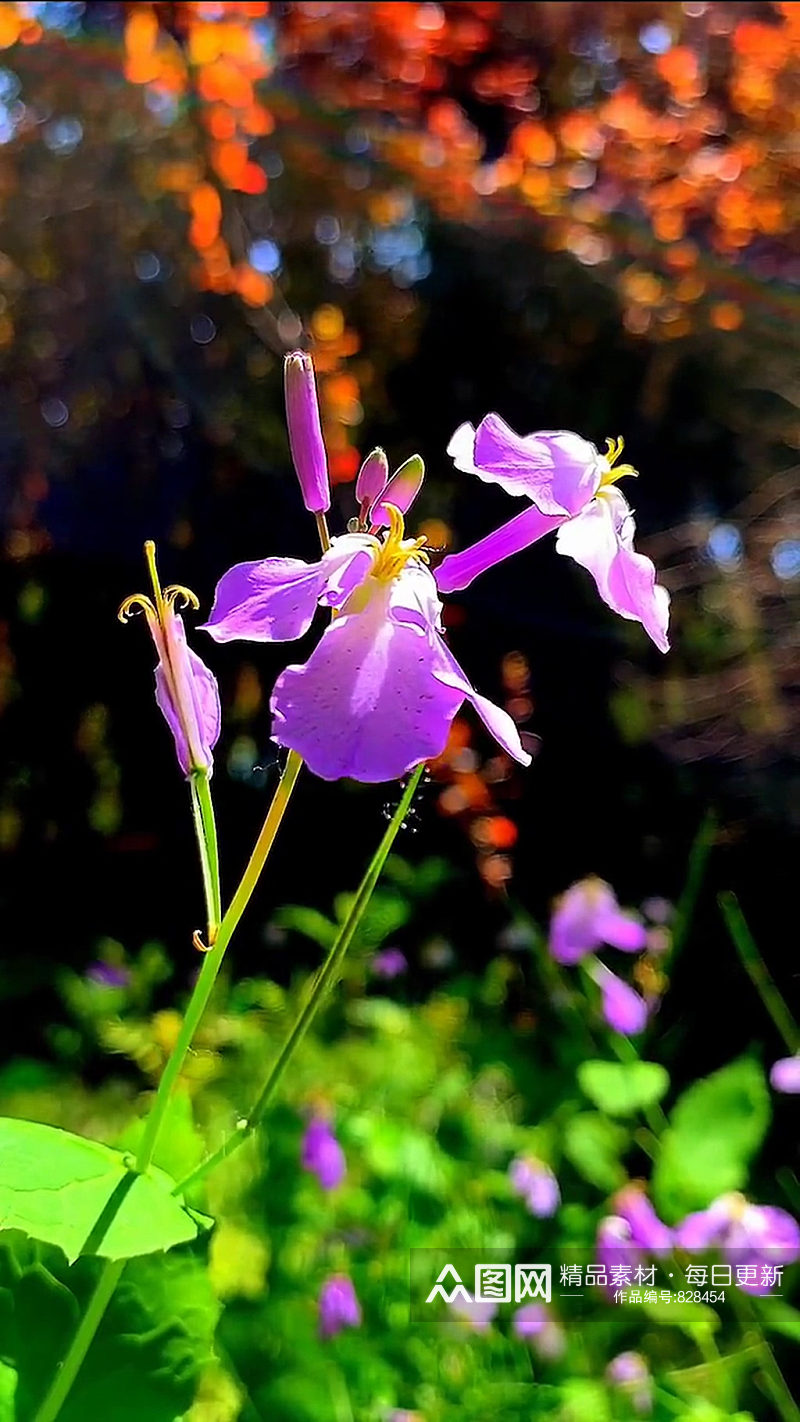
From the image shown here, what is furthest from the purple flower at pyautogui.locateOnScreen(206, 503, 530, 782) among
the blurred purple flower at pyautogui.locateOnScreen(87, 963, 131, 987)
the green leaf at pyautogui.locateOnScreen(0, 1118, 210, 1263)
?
Result: the blurred purple flower at pyautogui.locateOnScreen(87, 963, 131, 987)

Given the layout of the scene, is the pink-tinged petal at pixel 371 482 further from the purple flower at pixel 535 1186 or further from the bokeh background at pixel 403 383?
the bokeh background at pixel 403 383

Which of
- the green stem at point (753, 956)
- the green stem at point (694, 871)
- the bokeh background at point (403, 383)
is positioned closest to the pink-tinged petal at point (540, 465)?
the green stem at point (753, 956)

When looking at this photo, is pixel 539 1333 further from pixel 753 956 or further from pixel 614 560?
pixel 614 560

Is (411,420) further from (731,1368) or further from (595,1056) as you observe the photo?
(731,1368)

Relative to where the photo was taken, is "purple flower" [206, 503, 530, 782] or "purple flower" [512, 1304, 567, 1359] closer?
"purple flower" [206, 503, 530, 782]

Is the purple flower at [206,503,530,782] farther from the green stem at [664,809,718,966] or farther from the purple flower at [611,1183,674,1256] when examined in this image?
the green stem at [664,809,718,966]

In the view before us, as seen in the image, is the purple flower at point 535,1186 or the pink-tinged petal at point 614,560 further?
the purple flower at point 535,1186
